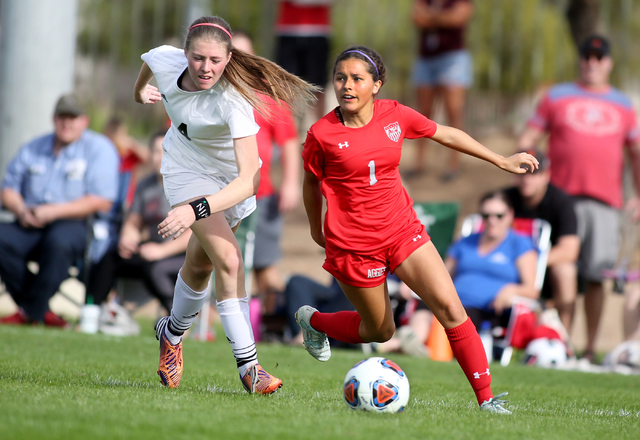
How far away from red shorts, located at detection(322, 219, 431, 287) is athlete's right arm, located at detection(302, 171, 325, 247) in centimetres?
25

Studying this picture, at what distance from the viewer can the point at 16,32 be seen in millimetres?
10273

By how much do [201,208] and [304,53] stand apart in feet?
26.1

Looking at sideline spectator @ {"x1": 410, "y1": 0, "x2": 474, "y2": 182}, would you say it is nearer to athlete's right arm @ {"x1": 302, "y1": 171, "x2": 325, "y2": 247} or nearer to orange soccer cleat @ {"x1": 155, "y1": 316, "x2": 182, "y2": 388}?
athlete's right arm @ {"x1": 302, "y1": 171, "x2": 325, "y2": 247}

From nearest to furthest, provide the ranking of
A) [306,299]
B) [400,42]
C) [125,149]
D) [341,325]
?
[341,325] → [306,299] → [125,149] → [400,42]

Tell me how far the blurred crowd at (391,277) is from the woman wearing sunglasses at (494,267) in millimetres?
13

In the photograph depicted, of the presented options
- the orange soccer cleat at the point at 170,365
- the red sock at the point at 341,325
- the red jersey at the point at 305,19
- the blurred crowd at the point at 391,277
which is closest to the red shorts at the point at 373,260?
the red sock at the point at 341,325

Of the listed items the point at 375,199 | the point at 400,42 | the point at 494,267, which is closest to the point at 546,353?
the point at 494,267

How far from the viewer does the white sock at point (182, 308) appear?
493cm

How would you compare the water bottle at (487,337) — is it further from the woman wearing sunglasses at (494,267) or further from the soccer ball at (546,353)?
the soccer ball at (546,353)

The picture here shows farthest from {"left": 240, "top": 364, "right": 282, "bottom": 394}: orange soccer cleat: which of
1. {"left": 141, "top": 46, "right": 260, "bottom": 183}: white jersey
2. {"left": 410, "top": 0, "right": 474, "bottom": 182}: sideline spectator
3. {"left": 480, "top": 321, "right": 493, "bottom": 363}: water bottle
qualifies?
{"left": 410, "top": 0, "right": 474, "bottom": 182}: sideline spectator

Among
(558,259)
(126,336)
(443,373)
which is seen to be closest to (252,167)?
(443,373)

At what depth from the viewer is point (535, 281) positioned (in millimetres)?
8328

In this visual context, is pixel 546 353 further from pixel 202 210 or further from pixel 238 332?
pixel 202 210

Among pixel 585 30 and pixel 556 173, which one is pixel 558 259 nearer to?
pixel 556 173
